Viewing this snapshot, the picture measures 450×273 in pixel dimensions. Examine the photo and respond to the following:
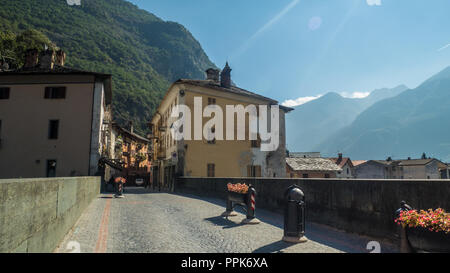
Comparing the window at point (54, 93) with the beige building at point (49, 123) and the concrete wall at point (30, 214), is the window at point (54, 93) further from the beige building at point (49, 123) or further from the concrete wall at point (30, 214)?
the concrete wall at point (30, 214)

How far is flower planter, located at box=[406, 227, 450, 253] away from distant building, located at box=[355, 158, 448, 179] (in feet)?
276

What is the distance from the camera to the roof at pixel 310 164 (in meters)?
58.8

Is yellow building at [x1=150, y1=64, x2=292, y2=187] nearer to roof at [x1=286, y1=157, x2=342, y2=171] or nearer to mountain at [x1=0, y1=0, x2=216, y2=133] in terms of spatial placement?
roof at [x1=286, y1=157, x2=342, y2=171]

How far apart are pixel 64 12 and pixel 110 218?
150 metres

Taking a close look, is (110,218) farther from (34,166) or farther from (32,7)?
(32,7)

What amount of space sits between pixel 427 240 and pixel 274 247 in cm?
280

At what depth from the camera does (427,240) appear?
4.26 metres

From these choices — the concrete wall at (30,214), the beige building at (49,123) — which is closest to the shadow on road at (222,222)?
the concrete wall at (30,214)

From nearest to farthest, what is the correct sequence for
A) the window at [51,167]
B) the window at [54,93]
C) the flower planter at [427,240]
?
the flower planter at [427,240] < the window at [51,167] < the window at [54,93]

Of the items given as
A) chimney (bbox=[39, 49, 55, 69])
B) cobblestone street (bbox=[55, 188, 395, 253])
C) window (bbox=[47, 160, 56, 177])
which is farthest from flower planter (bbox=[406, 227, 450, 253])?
chimney (bbox=[39, 49, 55, 69])

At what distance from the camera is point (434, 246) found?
416 centimetres
